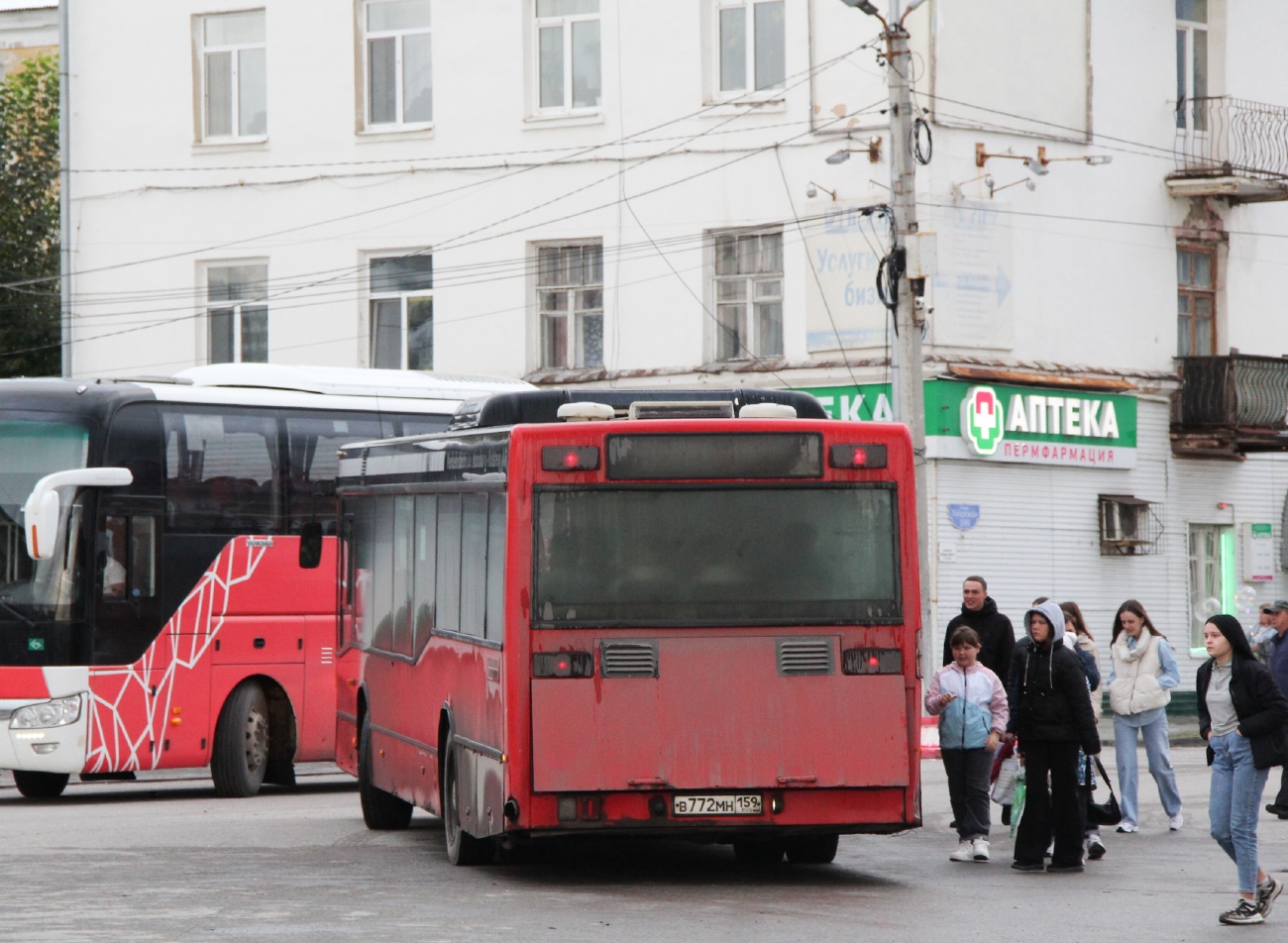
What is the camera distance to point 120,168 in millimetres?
32719

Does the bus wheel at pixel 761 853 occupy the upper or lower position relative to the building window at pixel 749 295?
lower

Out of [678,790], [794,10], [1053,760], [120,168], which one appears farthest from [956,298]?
[678,790]

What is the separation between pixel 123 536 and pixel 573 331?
12.5 metres

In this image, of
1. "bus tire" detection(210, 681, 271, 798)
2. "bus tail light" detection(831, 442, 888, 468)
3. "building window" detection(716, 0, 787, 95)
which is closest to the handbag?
"bus tail light" detection(831, 442, 888, 468)

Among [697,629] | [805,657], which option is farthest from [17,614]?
[805,657]

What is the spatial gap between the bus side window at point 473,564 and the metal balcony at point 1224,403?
787 inches

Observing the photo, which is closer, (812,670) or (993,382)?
(812,670)

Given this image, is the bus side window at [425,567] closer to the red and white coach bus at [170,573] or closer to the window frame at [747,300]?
the red and white coach bus at [170,573]

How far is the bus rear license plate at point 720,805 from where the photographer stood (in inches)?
447

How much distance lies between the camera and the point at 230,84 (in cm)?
3209

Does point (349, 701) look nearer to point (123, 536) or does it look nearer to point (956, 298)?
point (123, 536)

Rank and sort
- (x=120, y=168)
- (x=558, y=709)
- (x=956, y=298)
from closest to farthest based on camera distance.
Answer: (x=558, y=709) → (x=956, y=298) → (x=120, y=168)

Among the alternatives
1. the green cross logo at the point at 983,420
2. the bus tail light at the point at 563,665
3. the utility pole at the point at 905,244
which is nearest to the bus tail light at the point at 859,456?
the bus tail light at the point at 563,665

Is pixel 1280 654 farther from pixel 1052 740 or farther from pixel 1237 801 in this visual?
pixel 1237 801
